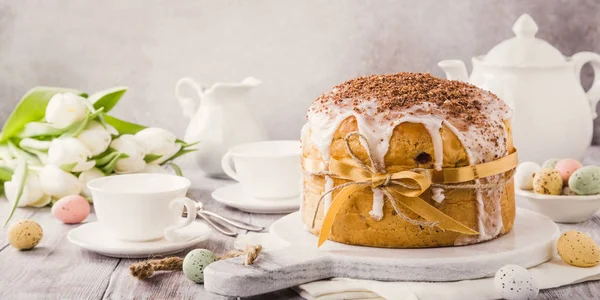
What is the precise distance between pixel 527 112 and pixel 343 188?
87 cm

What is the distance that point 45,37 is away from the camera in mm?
2646

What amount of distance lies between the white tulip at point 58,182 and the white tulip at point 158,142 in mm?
225

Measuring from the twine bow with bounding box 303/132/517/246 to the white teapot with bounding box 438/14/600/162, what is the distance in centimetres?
73

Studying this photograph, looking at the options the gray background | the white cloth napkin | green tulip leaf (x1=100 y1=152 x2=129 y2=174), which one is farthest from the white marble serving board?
the gray background

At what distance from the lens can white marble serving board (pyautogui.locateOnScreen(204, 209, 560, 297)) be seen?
129 centimetres

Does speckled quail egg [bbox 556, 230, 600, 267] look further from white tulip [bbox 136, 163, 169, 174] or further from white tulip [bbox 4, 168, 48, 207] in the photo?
white tulip [bbox 4, 168, 48, 207]

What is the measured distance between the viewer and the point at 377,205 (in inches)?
54.9

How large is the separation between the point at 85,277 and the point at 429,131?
0.61 m

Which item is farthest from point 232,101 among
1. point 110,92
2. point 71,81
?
point 71,81

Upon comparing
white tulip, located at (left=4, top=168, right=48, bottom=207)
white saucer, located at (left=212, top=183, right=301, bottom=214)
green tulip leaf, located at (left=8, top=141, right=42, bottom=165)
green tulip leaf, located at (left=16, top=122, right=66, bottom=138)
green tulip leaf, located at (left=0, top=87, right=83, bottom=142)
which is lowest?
white saucer, located at (left=212, top=183, right=301, bottom=214)

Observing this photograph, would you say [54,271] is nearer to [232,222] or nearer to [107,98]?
[232,222]

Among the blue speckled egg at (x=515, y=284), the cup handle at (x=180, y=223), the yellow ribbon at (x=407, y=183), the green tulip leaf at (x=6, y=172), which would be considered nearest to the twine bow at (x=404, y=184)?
the yellow ribbon at (x=407, y=183)

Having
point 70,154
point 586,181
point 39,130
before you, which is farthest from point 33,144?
point 586,181

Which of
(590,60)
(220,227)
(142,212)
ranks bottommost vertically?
(220,227)
